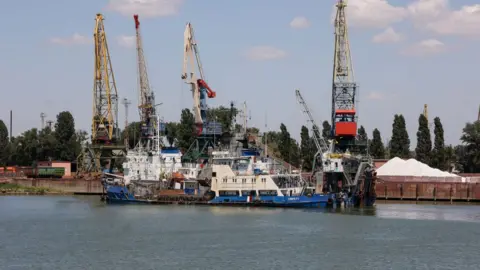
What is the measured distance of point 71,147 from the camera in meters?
149

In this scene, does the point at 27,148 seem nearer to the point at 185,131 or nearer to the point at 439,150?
the point at 185,131

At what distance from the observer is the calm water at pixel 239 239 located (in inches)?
1713

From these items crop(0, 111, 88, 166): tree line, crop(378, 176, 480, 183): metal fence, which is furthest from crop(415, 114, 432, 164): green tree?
crop(0, 111, 88, 166): tree line

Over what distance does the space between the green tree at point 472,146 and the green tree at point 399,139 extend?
8.63 meters

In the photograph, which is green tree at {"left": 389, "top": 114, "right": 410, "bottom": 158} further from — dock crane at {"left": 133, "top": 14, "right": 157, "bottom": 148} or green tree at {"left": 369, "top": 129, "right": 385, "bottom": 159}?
dock crane at {"left": 133, "top": 14, "right": 157, "bottom": 148}

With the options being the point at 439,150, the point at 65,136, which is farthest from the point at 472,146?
the point at 65,136

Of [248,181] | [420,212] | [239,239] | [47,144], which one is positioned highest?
[47,144]

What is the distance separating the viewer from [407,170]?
9988 cm

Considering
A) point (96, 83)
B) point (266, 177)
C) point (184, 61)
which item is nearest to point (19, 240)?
point (266, 177)

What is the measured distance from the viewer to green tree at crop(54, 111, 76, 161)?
14800 centimetres

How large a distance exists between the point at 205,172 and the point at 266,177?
8512 millimetres

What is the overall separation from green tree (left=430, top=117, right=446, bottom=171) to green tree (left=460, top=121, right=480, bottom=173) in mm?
3130

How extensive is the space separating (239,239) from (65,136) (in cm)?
10422

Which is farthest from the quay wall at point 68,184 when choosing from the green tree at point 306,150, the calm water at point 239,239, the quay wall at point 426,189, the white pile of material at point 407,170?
the quay wall at point 426,189
